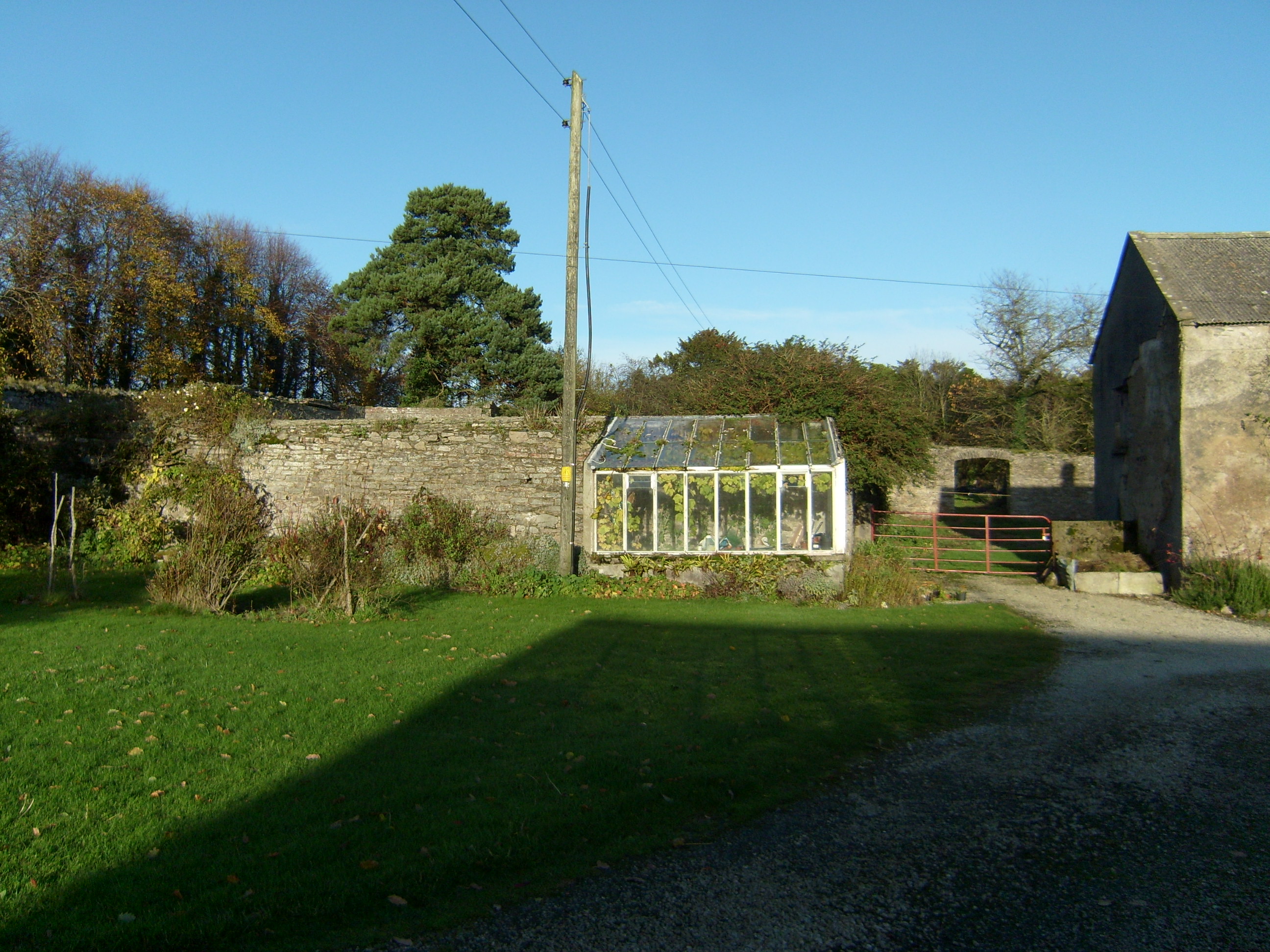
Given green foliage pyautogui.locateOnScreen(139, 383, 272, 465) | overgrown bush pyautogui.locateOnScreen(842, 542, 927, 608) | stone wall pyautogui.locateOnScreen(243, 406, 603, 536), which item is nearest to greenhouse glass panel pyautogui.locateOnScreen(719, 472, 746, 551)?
overgrown bush pyautogui.locateOnScreen(842, 542, 927, 608)

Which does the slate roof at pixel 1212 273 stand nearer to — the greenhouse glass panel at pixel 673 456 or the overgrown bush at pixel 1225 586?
the overgrown bush at pixel 1225 586

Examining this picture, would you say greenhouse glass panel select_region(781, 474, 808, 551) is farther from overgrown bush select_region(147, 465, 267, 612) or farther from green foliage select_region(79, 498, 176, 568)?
green foliage select_region(79, 498, 176, 568)

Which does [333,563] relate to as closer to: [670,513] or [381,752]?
[670,513]

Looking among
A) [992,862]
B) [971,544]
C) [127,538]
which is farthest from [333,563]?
[971,544]

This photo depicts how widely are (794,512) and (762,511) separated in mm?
510

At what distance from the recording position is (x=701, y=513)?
14.1 m

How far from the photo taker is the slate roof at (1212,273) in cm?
1507

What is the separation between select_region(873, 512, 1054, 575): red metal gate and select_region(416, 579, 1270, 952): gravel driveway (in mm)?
9766

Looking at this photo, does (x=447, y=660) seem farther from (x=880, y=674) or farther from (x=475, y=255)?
(x=475, y=255)

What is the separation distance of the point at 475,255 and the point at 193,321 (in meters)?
10.9

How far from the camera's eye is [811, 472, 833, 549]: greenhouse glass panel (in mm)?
13727

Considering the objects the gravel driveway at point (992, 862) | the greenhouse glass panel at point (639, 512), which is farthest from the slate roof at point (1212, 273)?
the gravel driveway at point (992, 862)

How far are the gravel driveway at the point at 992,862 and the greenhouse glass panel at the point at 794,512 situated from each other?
22.0 feet

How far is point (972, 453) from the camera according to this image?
29.4 m
